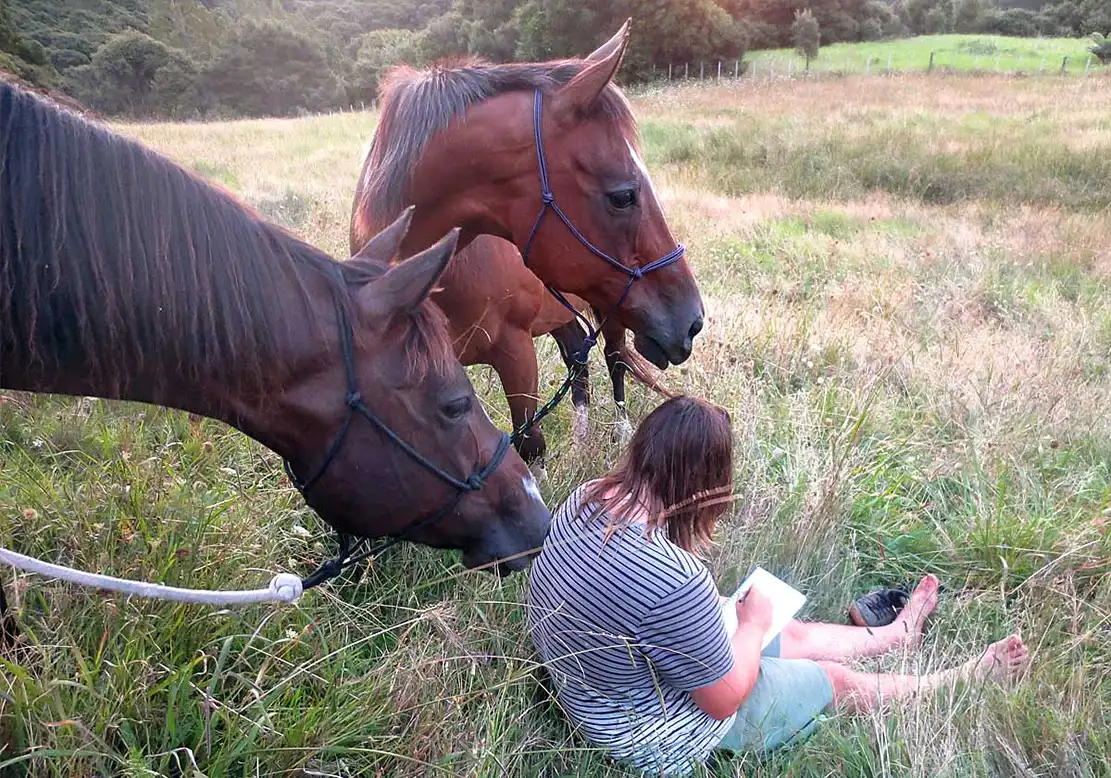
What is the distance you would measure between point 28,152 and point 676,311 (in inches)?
80.2

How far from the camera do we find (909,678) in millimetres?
2268

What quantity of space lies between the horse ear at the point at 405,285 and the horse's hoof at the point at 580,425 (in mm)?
1942

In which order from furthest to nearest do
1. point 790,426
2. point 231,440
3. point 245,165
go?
point 245,165
point 790,426
point 231,440

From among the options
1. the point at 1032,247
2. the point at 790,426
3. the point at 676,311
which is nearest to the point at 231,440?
the point at 676,311

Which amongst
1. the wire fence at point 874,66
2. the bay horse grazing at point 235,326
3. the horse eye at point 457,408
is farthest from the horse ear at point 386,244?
the wire fence at point 874,66

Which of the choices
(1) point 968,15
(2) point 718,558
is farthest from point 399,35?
(2) point 718,558

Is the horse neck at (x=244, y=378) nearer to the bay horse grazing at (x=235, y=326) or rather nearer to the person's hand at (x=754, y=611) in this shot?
the bay horse grazing at (x=235, y=326)

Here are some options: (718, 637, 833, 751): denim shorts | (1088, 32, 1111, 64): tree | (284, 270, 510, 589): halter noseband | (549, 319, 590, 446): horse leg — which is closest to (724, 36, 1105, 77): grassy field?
(1088, 32, 1111, 64): tree

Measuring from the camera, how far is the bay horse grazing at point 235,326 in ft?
4.37

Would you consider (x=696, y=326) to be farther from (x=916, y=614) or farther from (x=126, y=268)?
(x=126, y=268)

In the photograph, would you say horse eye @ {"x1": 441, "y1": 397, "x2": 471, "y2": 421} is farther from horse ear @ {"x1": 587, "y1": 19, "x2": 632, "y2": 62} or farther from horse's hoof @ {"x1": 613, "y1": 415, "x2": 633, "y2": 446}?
horse's hoof @ {"x1": 613, "y1": 415, "x2": 633, "y2": 446}

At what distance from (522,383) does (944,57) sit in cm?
3380

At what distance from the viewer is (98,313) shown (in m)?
1.37

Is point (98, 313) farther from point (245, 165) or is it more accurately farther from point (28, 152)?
Answer: point (245, 165)
